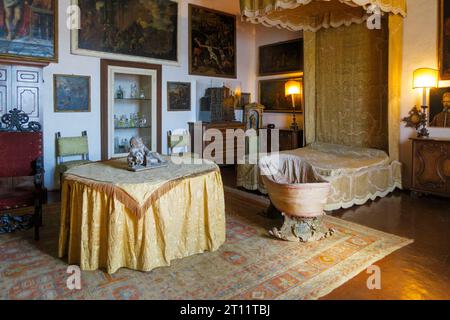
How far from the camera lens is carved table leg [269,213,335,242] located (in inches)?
159

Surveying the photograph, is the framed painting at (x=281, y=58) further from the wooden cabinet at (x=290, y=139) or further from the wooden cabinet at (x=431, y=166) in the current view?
the wooden cabinet at (x=431, y=166)

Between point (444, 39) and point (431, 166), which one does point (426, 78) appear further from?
point (431, 166)

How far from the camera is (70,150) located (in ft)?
20.6

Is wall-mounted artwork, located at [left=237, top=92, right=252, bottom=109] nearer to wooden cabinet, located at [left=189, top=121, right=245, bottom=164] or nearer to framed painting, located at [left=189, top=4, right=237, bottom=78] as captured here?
framed painting, located at [left=189, top=4, right=237, bottom=78]

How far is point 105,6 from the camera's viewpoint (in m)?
6.68

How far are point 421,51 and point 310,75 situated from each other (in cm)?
215

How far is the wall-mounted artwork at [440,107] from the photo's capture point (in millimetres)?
5863

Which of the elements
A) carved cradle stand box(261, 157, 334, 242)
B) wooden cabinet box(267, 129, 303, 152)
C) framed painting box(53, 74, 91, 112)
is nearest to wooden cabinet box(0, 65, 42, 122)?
framed painting box(53, 74, 91, 112)

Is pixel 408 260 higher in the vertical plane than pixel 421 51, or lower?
lower

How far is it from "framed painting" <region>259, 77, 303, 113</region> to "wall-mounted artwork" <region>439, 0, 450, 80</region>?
306cm

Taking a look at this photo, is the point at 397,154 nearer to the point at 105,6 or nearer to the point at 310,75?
the point at 310,75

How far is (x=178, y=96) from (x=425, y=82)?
4907 millimetres

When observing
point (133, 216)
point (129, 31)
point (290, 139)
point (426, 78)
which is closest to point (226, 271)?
point (133, 216)

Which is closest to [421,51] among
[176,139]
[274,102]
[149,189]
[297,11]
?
[297,11]
